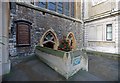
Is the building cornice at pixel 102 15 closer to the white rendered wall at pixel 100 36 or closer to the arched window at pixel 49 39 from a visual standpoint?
the white rendered wall at pixel 100 36

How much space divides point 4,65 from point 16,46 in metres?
1.89

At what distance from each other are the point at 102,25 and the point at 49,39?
5863mm

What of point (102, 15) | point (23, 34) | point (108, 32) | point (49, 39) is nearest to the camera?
point (23, 34)

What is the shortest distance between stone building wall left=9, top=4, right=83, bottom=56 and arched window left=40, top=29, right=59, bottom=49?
0.91 feet

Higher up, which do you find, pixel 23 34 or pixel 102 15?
pixel 102 15

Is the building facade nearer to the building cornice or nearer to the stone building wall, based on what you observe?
the building cornice

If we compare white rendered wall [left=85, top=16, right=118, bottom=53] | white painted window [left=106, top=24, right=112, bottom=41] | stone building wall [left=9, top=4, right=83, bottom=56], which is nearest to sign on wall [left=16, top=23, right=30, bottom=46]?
stone building wall [left=9, top=4, right=83, bottom=56]

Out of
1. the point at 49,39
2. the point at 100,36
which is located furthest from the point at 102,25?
the point at 49,39

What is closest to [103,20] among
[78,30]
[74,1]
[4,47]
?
[78,30]

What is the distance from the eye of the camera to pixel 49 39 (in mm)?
7922

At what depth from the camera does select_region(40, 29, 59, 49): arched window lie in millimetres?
7387

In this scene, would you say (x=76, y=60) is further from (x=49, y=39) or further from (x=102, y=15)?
(x=102, y=15)

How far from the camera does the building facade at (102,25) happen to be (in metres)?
9.47

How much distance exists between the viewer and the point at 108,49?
10039 millimetres
